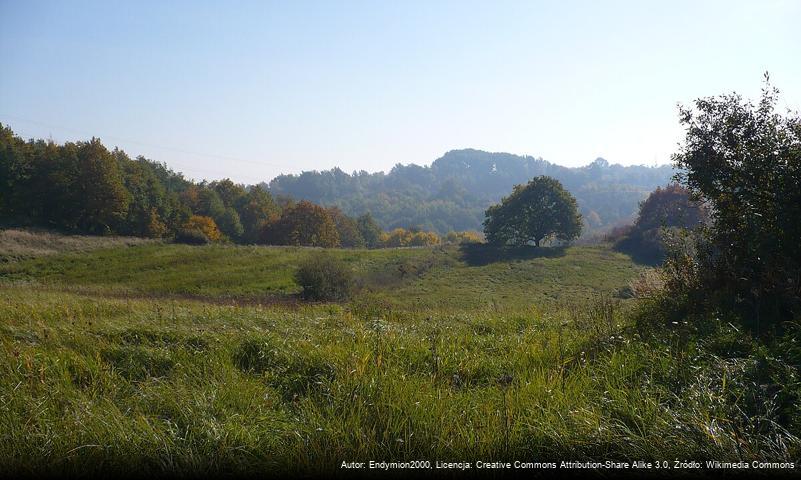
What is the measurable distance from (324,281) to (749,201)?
883 inches

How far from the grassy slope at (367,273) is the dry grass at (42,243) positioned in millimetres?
1885

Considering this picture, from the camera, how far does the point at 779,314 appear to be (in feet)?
19.1

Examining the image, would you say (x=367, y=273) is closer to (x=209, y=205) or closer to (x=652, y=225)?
(x=652, y=225)

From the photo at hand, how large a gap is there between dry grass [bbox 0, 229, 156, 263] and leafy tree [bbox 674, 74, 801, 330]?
4303 centimetres

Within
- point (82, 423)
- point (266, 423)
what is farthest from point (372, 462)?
point (82, 423)

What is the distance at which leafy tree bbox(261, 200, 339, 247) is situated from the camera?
209 feet

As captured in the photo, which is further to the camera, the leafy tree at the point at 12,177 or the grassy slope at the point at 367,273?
the leafy tree at the point at 12,177

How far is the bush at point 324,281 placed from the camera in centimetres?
2642

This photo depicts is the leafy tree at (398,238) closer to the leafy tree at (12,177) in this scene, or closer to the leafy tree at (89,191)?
the leafy tree at (89,191)

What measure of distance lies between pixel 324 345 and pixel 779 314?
19.2ft

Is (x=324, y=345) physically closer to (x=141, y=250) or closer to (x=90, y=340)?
(x=90, y=340)

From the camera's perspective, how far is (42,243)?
38969mm

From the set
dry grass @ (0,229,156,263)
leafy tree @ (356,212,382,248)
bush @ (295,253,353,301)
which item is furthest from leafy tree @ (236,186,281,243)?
bush @ (295,253,353,301)

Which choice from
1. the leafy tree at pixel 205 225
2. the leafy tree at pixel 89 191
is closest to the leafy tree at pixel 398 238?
the leafy tree at pixel 205 225
